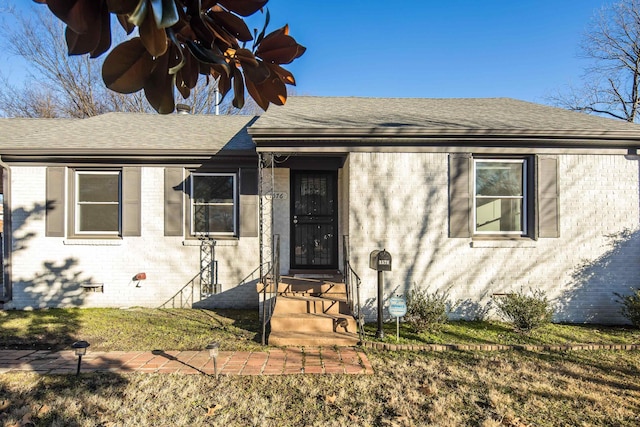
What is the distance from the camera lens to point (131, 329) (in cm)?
612

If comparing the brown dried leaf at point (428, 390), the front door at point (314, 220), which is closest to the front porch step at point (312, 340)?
the brown dried leaf at point (428, 390)

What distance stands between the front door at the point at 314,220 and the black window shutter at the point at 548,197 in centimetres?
395

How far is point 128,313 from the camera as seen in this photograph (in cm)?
715

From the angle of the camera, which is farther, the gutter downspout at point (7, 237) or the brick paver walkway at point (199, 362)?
the gutter downspout at point (7, 237)

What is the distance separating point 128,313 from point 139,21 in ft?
24.8

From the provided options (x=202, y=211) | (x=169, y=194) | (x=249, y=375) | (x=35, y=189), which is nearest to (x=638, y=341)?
(x=249, y=375)

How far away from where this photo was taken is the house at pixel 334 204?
651 cm

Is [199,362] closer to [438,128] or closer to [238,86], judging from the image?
[238,86]

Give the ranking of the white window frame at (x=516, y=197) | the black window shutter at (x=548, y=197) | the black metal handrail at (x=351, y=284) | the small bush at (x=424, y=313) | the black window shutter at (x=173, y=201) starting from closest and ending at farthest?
the small bush at (x=424, y=313)
the black metal handrail at (x=351, y=284)
the black window shutter at (x=548, y=197)
the white window frame at (x=516, y=197)
the black window shutter at (x=173, y=201)

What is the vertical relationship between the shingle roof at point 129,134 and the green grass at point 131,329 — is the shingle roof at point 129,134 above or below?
above

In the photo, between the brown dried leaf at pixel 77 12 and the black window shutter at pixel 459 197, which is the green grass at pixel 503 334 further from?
the brown dried leaf at pixel 77 12

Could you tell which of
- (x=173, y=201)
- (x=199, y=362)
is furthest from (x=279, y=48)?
(x=173, y=201)

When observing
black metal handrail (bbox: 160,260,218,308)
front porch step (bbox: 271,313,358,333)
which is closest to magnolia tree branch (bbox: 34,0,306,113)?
front porch step (bbox: 271,313,358,333)

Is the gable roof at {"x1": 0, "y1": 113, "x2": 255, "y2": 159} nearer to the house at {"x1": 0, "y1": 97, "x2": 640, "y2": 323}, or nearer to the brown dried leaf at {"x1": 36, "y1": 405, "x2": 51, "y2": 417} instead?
the house at {"x1": 0, "y1": 97, "x2": 640, "y2": 323}
